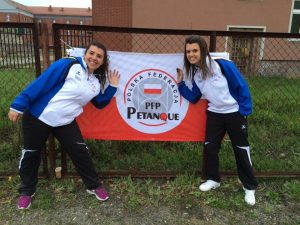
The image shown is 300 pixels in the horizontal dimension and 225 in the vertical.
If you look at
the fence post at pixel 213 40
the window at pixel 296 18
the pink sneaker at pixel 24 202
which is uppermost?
the window at pixel 296 18

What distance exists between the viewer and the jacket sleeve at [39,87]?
104 inches

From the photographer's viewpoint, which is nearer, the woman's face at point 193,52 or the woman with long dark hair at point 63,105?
the woman with long dark hair at point 63,105

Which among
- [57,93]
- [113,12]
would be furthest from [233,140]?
[113,12]

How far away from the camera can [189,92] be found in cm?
317

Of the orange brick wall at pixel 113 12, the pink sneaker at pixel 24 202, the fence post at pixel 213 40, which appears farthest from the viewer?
the orange brick wall at pixel 113 12

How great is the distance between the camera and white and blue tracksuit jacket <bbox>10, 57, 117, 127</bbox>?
104 inches

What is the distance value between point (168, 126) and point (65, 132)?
104 cm

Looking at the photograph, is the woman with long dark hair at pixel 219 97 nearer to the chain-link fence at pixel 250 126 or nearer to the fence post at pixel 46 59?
the chain-link fence at pixel 250 126

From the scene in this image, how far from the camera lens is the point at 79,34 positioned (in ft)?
12.1

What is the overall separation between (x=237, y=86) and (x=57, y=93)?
61.9 inches

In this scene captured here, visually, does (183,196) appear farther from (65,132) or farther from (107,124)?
(65,132)

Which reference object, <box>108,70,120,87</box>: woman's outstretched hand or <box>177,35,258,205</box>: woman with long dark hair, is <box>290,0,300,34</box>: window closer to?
<box>177,35,258,205</box>: woman with long dark hair

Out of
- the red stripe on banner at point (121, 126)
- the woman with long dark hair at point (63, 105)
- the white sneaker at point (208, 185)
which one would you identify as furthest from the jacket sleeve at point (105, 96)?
the white sneaker at point (208, 185)

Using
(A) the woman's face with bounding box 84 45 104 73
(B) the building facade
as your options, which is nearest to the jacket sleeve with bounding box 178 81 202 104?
(A) the woman's face with bounding box 84 45 104 73
